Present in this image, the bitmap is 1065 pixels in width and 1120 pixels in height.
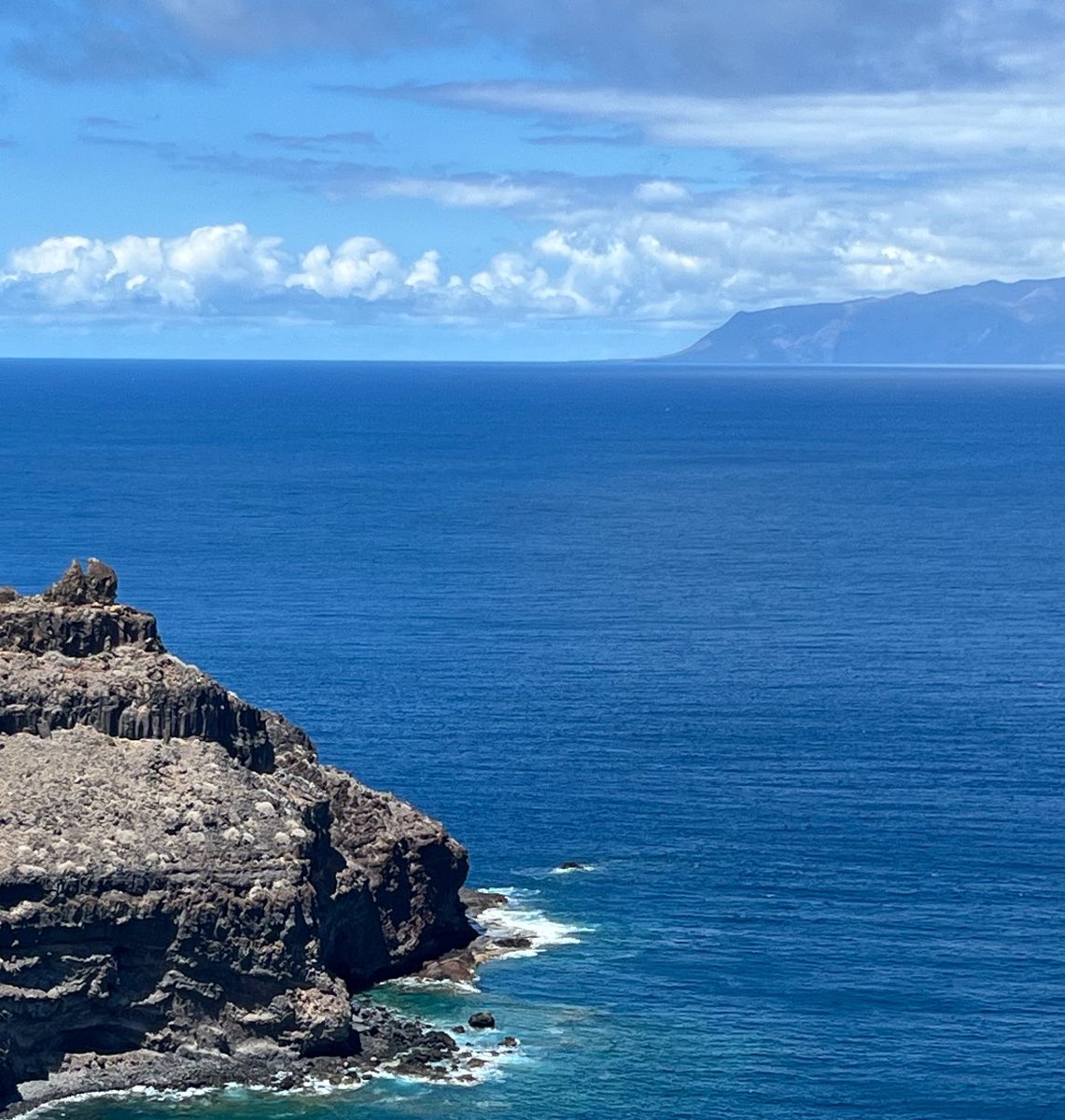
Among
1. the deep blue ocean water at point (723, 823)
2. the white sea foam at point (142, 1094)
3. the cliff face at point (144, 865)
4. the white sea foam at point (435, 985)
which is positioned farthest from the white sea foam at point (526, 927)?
the white sea foam at point (142, 1094)

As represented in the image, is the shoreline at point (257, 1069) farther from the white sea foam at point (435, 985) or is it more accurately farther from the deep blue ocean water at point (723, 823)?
the white sea foam at point (435, 985)

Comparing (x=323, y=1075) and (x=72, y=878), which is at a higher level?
(x=72, y=878)

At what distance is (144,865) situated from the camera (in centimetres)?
8800

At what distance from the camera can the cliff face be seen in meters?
87.0

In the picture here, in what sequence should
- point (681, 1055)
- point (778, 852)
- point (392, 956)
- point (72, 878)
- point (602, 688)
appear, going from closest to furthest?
point (72, 878), point (681, 1055), point (392, 956), point (778, 852), point (602, 688)

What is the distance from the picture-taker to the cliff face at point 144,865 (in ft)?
285

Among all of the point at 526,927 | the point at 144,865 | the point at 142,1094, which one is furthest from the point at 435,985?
the point at 144,865

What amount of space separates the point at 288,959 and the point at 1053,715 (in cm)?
7706

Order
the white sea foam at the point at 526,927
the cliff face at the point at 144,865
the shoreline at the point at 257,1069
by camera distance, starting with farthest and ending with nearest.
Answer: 1. the white sea foam at the point at 526,927
2. the shoreline at the point at 257,1069
3. the cliff face at the point at 144,865

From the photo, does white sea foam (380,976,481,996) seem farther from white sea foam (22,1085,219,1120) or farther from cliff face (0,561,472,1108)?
white sea foam (22,1085,219,1120)

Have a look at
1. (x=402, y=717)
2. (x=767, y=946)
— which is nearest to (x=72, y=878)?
(x=767, y=946)

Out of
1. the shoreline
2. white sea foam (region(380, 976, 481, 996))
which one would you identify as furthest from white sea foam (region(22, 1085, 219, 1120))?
white sea foam (region(380, 976, 481, 996))

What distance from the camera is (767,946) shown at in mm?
→ 104938

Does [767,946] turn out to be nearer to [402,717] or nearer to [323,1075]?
[323,1075]
